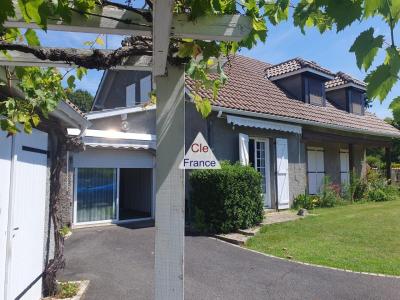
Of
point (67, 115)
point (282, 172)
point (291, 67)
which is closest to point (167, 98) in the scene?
point (67, 115)

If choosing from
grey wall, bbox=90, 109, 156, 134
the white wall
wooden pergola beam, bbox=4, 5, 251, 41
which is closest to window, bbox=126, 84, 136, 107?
grey wall, bbox=90, 109, 156, 134

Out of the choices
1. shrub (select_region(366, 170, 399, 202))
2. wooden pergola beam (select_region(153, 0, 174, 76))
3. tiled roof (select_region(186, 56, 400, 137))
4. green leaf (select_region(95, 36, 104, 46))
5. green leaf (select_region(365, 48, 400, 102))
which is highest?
tiled roof (select_region(186, 56, 400, 137))

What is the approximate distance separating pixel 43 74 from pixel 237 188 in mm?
7306

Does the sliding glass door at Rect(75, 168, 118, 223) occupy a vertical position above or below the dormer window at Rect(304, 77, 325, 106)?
below

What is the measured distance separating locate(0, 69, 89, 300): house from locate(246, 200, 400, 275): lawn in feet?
17.3

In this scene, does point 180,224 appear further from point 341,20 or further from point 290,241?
point 290,241

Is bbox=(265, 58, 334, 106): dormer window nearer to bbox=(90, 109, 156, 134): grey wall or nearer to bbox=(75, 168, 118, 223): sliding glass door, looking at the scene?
bbox=(90, 109, 156, 134): grey wall

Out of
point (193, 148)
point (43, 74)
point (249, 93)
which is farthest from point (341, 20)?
point (249, 93)

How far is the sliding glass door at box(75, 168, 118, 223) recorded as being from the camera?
42.3 ft

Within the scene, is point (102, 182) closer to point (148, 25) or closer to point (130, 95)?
point (130, 95)

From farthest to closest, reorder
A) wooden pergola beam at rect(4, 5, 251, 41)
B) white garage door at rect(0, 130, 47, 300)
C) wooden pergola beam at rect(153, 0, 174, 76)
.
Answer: white garage door at rect(0, 130, 47, 300)
wooden pergola beam at rect(4, 5, 251, 41)
wooden pergola beam at rect(153, 0, 174, 76)

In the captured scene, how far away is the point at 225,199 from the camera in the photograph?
10742 mm

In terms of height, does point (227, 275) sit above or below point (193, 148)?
below

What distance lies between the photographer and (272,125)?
47.2ft
